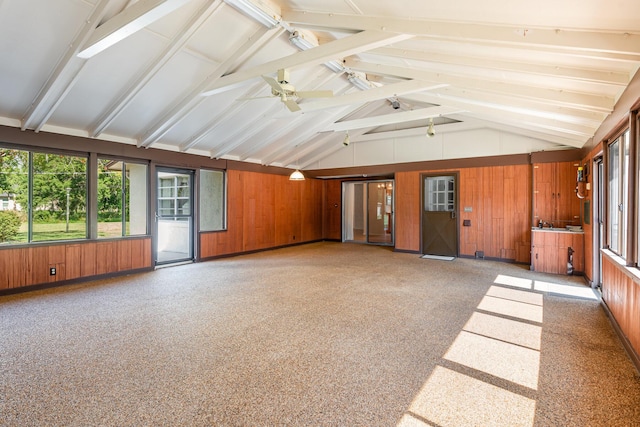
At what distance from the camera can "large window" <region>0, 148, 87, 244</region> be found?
4.90 metres

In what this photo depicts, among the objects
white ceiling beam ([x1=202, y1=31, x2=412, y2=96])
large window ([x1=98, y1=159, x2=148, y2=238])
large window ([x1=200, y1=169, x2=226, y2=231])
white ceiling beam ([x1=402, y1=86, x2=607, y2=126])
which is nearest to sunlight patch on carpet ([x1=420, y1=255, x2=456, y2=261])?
white ceiling beam ([x1=402, y1=86, x2=607, y2=126])

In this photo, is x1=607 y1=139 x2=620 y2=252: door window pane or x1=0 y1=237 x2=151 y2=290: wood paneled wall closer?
x1=607 y1=139 x2=620 y2=252: door window pane

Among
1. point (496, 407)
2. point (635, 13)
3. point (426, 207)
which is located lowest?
point (496, 407)

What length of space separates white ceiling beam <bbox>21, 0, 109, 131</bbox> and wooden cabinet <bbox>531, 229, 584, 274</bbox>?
7.75 m

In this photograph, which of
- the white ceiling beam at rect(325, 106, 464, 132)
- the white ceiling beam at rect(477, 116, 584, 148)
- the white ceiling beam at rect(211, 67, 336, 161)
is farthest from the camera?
the white ceiling beam at rect(211, 67, 336, 161)

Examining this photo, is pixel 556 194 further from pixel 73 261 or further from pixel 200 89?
pixel 73 261

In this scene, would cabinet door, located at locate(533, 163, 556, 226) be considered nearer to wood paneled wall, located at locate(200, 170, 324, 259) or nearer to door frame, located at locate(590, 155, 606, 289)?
door frame, located at locate(590, 155, 606, 289)

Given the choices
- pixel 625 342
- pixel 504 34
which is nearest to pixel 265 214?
pixel 504 34

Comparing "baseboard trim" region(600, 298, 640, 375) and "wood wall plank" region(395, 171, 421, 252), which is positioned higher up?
"wood wall plank" region(395, 171, 421, 252)

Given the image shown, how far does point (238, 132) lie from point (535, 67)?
5452 millimetres

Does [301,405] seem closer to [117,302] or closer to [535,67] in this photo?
[117,302]

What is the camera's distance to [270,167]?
9.38m

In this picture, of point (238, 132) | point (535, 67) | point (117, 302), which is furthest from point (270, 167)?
point (535, 67)

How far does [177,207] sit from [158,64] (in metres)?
3.87
